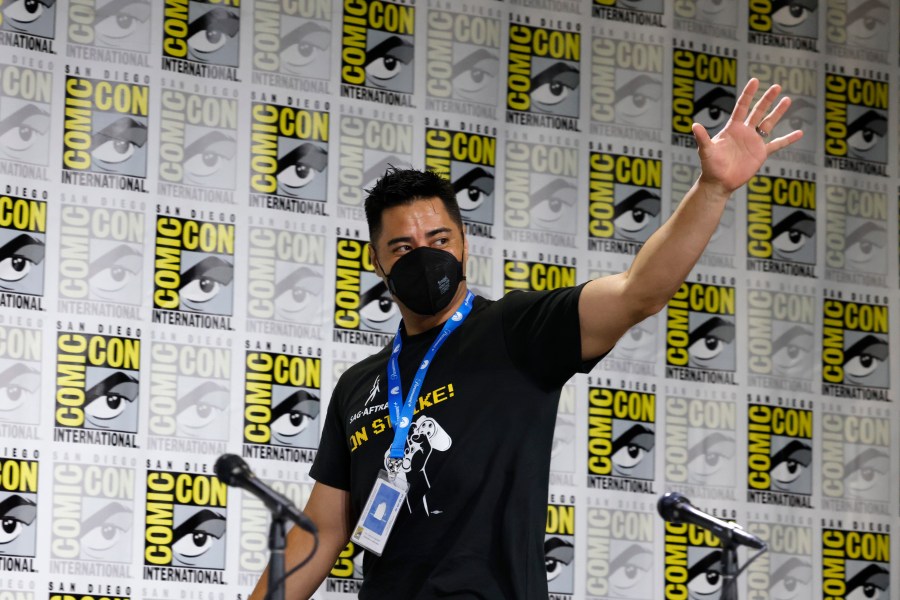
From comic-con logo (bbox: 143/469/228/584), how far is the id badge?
1.30 meters

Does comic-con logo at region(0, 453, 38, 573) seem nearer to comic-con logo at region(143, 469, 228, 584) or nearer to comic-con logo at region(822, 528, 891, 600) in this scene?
comic-con logo at region(143, 469, 228, 584)

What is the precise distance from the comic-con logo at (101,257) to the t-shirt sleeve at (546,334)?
153cm

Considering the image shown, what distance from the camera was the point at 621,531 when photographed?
379cm

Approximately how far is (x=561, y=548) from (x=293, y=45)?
172 cm

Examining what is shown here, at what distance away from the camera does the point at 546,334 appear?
214 centimetres

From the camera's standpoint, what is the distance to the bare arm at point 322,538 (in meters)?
2.46

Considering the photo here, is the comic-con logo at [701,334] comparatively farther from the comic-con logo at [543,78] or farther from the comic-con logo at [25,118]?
the comic-con logo at [25,118]

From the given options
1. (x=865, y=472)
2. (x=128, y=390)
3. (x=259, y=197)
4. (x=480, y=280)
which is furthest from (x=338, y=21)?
(x=865, y=472)

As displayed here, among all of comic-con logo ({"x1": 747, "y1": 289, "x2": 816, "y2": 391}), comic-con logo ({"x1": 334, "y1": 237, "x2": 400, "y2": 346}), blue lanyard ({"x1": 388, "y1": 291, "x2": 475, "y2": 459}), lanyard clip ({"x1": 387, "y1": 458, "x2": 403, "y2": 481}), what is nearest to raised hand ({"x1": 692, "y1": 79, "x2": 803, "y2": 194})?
blue lanyard ({"x1": 388, "y1": 291, "x2": 475, "y2": 459})

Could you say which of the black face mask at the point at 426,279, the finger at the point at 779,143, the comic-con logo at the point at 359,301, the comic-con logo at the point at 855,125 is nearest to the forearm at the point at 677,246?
the finger at the point at 779,143

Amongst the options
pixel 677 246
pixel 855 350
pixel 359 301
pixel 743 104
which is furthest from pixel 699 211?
pixel 855 350

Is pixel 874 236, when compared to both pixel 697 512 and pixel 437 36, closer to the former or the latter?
pixel 437 36

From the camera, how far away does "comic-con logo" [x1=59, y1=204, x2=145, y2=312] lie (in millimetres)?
3389

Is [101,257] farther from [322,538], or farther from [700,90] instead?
[700,90]
